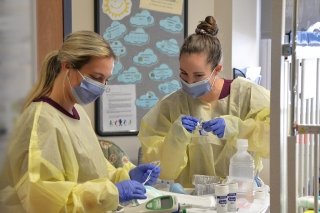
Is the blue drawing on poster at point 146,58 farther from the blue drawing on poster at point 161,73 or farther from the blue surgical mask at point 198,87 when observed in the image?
the blue surgical mask at point 198,87

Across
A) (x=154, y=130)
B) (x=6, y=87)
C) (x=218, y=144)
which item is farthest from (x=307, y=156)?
(x=6, y=87)

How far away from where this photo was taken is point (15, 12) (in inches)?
11.7

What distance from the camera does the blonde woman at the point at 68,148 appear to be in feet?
3.82

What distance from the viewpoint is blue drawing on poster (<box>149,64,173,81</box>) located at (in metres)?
2.80

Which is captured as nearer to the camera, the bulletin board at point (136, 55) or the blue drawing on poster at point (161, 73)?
the bulletin board at point (136, 55)

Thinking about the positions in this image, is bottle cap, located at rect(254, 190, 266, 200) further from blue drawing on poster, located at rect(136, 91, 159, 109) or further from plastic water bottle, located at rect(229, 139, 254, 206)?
blue drawing on poster, located at rect(136, 91, 159, 109)

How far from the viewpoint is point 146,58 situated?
2783 mm

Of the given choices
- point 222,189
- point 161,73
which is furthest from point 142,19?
point 222,189

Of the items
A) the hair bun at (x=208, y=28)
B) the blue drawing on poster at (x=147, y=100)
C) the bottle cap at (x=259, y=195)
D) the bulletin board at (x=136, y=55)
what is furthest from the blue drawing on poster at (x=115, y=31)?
the bottle cap at (x=259, y=195)

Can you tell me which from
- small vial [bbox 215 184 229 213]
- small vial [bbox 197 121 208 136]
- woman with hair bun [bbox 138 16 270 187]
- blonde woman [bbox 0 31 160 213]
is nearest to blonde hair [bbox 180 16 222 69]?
woman with hair bun [bbox 138 16 270 187]

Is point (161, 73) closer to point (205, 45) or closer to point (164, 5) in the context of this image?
point (164, 5)

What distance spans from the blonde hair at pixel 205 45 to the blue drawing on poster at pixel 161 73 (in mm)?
867

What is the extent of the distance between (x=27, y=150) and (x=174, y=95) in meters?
0.91

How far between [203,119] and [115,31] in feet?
3.52
